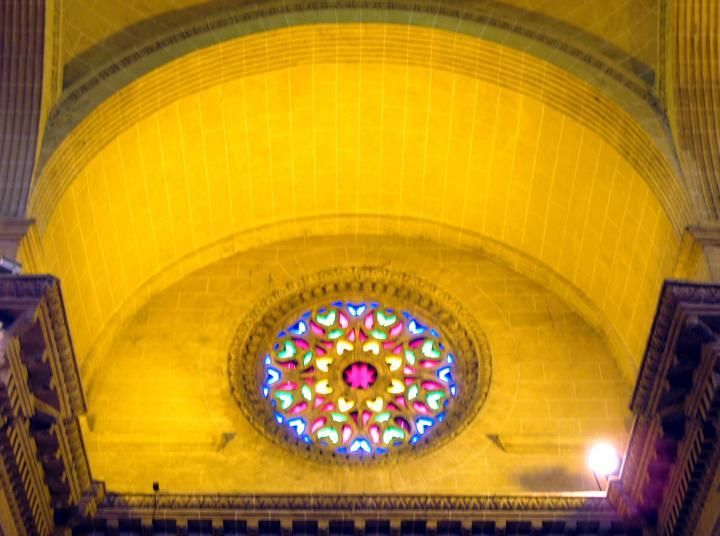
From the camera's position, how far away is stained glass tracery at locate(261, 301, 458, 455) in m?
15.8

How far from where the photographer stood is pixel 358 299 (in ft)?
56.1

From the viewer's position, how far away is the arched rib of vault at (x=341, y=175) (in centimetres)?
1556

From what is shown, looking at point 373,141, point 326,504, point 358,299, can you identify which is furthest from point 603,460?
point 373,141

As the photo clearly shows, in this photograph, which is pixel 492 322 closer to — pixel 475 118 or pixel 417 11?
pixel 475 118

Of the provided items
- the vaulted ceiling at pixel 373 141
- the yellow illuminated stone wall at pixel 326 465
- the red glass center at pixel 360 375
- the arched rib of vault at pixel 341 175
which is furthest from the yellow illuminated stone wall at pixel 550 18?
the red glass center at pixel 360 375

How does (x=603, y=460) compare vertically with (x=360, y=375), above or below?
below

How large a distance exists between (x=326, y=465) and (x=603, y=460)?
2919 millimetres

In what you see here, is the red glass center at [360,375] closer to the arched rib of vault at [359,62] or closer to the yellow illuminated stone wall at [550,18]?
the arched rib of vault at [359,62]

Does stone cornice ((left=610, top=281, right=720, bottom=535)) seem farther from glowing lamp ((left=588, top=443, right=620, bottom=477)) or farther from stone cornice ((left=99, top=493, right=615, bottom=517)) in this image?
glowing lamp ((left=588, top=443, right=620, bottom=477))

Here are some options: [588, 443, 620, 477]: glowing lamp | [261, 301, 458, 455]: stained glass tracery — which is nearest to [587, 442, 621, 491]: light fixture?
[588, 443, 620, 477]: glowing lamp

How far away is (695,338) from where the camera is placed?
497 inches

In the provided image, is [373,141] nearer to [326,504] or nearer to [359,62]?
[359,62]

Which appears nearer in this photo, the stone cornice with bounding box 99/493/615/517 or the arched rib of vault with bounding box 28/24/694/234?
the stone cornice with bounding box 99/493/615/517

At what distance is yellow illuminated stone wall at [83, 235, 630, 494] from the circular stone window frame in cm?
11
